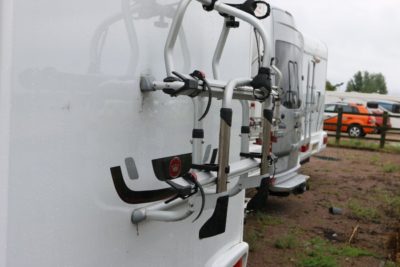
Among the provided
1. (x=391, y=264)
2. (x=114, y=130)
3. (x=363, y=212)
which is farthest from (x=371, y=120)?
(x=114, y=130)

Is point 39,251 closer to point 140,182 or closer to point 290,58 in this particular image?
point 140,182

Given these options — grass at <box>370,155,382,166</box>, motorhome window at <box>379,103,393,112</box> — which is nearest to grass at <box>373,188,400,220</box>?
grass at <box>370,155,382,166</box>

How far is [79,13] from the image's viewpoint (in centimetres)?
142

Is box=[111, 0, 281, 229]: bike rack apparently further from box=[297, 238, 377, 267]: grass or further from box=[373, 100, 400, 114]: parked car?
box=[373, 100, 400, 114]: parked car

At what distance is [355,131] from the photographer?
20.8 metres

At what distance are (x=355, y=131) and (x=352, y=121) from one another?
0.45 metres

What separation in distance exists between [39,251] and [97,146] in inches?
13.8

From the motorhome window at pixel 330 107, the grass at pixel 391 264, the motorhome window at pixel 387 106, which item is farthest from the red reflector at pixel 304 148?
the motorhome window at pixel 387 106

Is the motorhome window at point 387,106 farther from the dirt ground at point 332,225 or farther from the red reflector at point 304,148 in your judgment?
the red reflector at point 304,148

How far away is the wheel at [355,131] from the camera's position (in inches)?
805

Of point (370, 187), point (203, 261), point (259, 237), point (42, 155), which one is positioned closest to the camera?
point (42, 155)

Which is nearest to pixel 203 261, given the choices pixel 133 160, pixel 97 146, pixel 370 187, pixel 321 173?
pixel 133 160

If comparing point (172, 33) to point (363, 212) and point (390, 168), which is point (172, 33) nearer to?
point (363, 212)

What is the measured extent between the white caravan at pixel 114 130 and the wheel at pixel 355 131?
19.1 meters
